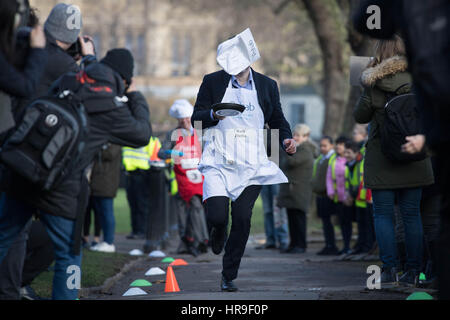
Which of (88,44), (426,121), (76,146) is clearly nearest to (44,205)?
(76,146)

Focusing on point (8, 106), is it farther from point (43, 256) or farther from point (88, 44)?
point (43, 256)

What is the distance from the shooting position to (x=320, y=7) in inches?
865

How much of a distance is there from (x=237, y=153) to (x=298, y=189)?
5.75m

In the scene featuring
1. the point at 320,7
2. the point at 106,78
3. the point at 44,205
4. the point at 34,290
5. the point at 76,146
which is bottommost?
the point at 34,290

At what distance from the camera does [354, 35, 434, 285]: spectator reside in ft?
24.5

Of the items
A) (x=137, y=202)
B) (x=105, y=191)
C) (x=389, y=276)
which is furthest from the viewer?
(x=137, y=202)

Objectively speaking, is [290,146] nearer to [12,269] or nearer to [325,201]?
[12,269]

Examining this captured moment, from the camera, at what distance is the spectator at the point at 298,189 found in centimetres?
1327

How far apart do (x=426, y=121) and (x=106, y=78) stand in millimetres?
2221

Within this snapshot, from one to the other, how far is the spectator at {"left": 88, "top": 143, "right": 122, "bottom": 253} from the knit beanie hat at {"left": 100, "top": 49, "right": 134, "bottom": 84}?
6.38m

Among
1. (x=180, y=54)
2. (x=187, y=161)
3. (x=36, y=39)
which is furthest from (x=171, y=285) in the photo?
(x=180, y=54)

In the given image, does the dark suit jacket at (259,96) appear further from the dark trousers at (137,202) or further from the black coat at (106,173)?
the dark trousers at (137,202)

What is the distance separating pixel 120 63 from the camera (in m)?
6.07

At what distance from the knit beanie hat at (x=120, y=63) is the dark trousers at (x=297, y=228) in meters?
7.55
